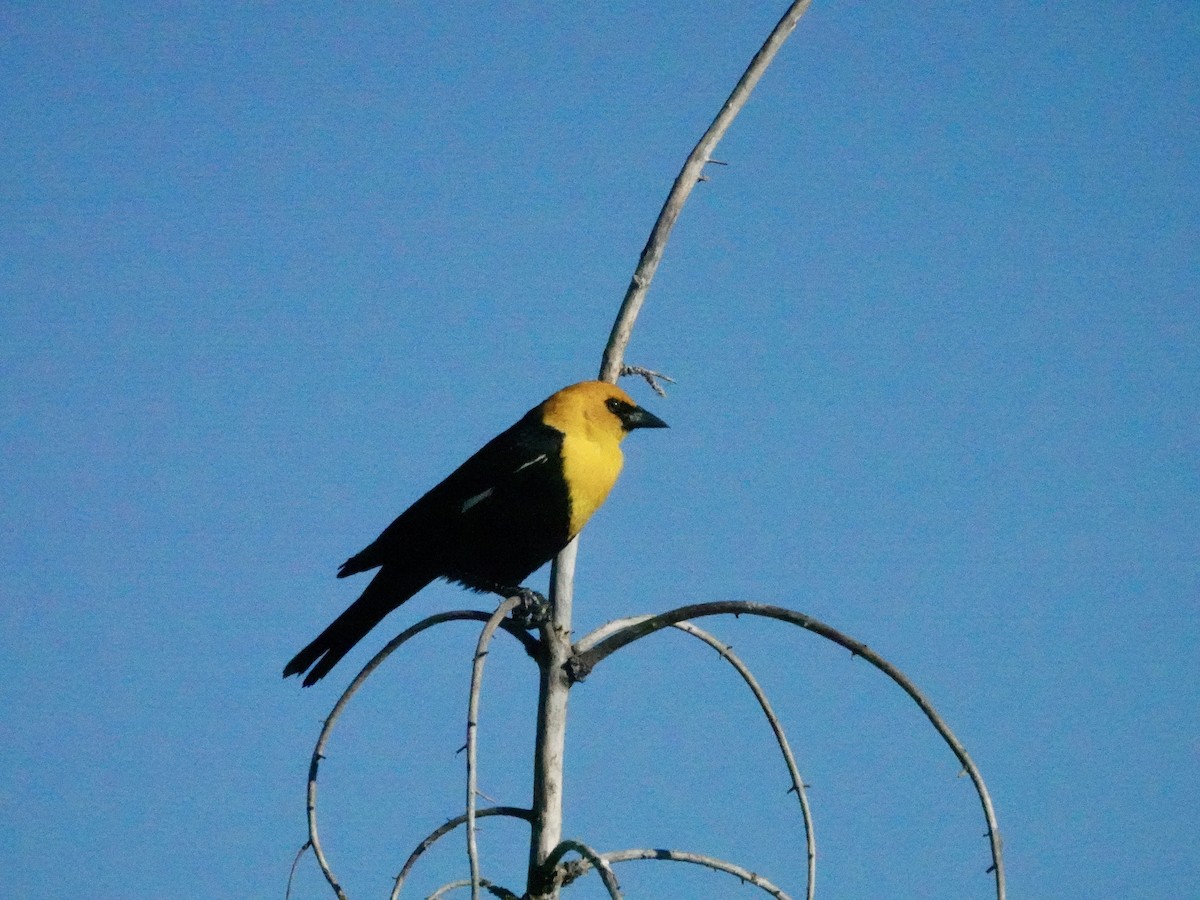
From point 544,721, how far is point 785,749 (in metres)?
0.57

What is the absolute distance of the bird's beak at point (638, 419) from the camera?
192 inches

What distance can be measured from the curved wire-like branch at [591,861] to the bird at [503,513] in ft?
5.95

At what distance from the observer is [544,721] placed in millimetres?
2951

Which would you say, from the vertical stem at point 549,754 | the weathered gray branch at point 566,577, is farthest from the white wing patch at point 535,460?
the vertical stem at point 549,754

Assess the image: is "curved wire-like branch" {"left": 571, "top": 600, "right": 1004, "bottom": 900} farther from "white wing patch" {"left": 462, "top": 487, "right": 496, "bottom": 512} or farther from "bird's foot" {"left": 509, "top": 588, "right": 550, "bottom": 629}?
"white wing patch" {"left": 462, "top": 487, "right": 496, "bottom": 512}

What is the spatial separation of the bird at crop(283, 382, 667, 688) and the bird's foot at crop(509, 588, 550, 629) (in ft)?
3.52

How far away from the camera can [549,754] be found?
2.90m

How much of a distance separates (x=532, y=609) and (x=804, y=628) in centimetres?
101

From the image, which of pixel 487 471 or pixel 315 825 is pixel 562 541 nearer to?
pixel 487 471

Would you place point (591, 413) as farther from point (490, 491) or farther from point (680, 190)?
point (680, 190)

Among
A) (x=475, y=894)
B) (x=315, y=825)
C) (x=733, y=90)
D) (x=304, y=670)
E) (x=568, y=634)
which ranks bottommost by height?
(x=475, y=894)

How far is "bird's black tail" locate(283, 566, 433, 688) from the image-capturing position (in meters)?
4.43

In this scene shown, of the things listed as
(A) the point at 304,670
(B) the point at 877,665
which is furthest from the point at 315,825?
(A) the point at 304,670

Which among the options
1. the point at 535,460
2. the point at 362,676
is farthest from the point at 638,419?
the point at 362,676
